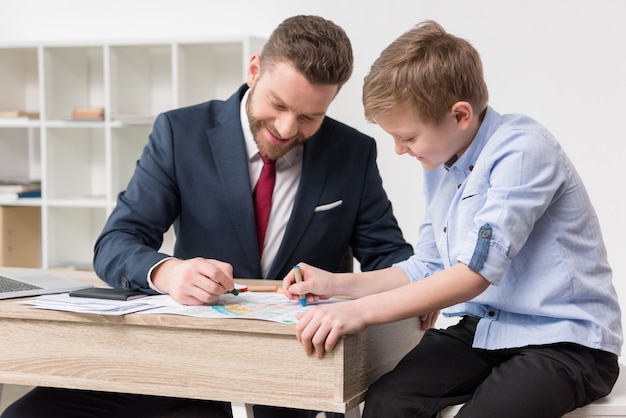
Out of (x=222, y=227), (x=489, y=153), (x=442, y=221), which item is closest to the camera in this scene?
(x=489, y=153)

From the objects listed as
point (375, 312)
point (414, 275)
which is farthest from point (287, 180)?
point (375, 312)

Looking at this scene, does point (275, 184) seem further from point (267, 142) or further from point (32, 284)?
point (32, 284)

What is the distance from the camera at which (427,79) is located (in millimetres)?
1586

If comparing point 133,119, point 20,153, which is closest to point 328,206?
point 133,119

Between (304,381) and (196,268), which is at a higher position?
(196,268)

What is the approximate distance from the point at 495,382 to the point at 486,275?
0.60 ft

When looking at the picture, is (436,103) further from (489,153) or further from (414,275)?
(414,275)

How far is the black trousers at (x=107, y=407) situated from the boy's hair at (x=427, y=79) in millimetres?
750

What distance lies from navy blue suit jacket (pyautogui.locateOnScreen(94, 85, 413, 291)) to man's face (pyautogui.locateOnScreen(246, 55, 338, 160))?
9 cm

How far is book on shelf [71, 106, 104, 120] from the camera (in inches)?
163

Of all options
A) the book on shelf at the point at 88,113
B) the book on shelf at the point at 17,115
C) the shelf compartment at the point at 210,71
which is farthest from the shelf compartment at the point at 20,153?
the shelf compartment at the point at 210,71

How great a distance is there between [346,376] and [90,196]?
322cm

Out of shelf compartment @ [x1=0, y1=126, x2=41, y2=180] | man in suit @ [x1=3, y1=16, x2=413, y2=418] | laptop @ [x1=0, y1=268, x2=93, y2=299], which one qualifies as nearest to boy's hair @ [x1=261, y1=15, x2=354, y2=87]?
man in suit @ [x1=3, y1=16, x2=413, y2=418]

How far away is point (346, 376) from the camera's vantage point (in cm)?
142
